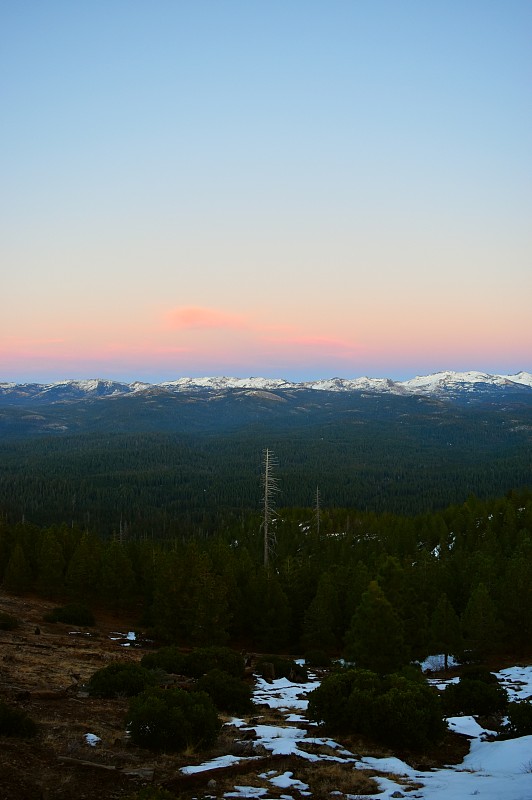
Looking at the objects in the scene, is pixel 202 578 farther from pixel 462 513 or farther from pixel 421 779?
pixel 462 513

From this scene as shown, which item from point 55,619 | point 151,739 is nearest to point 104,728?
point 151,739

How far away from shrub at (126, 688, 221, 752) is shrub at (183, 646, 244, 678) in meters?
11.3

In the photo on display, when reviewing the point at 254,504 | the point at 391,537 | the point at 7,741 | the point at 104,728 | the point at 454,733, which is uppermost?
the point at 7,741

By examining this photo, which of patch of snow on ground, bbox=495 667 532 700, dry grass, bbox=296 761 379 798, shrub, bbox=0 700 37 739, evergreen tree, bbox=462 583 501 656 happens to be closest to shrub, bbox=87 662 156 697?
shrub, bbox=0 700 37 739

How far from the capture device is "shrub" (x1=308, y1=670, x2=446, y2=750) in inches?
684

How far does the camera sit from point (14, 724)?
14805mm

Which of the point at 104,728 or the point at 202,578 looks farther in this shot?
the point at 202,578

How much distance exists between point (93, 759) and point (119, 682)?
8043mm

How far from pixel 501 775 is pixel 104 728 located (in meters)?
11.5

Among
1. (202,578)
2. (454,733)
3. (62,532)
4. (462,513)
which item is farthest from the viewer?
(462,513)

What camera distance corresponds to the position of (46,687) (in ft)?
69.9

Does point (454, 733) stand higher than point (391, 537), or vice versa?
point (454, 733)

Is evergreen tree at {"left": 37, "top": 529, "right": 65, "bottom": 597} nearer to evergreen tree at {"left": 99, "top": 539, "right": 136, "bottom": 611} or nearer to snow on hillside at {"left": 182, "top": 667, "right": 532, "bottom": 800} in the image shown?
evergreen tree at {"left": 99, "top": 539, "right": 136, "bottom": 611}

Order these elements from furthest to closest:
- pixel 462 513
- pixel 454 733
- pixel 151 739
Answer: pixel 462 513 → pixel 454 733 → pixel 151 739
